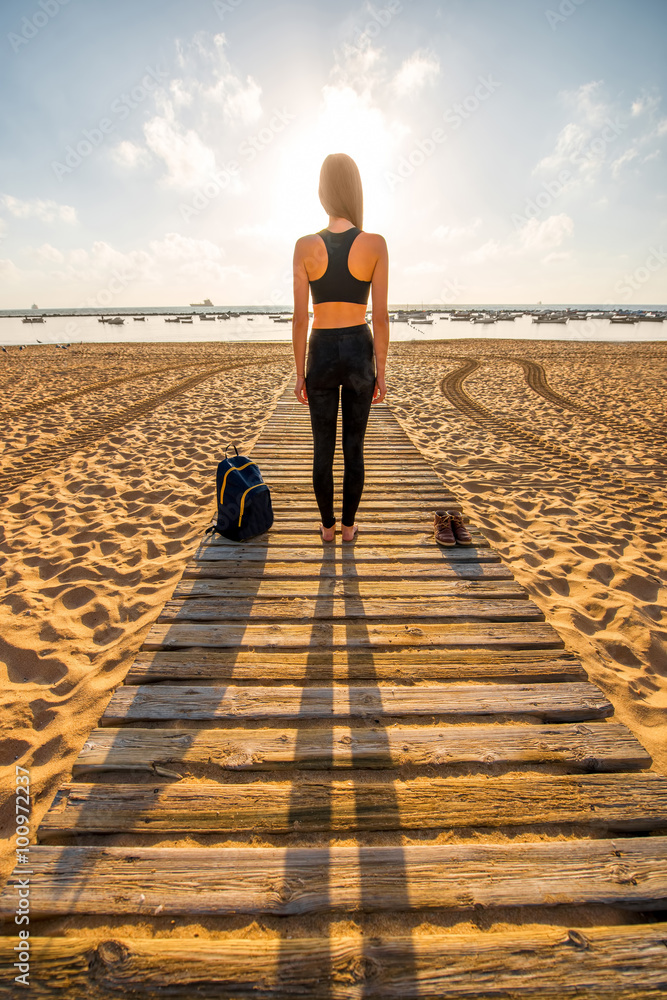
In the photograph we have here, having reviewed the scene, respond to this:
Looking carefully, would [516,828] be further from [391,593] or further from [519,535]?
[519,535]

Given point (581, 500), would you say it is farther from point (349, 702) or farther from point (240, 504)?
point (349, 702)

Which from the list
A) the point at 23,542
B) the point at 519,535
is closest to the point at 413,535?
the point at 519,535

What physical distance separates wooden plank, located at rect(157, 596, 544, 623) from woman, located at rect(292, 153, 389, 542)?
1006 millimetres

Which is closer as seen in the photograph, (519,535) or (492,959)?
(492,959)

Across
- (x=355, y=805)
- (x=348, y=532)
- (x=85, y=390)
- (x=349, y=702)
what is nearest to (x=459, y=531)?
(x=348, y=532)

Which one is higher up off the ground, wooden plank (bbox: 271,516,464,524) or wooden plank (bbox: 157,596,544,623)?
wooden plank (bbox: 271,516,464,524)

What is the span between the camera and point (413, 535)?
330cm

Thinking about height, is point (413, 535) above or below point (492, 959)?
above

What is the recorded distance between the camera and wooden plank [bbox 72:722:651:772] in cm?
159

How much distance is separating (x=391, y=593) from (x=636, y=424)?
7612 mm

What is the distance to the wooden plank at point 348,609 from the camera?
2.39 metres

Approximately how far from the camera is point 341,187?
2.28 m

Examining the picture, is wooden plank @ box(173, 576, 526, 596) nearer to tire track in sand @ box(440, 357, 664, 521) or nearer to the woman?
the woman

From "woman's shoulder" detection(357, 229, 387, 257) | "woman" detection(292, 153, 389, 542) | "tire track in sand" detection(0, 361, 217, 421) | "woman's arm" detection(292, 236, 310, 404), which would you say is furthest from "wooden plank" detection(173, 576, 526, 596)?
"tire track in sand" detection(0, 361, 217, 421)
